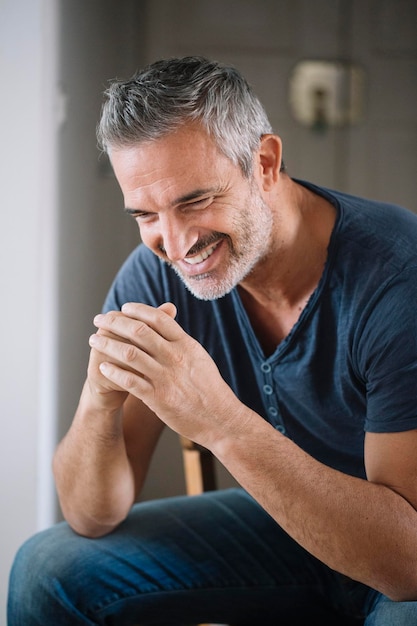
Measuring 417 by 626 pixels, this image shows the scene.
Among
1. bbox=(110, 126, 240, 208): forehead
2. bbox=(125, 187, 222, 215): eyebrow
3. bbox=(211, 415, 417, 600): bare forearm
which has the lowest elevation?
bbox=(211, 415, 417, 600): bare forearm

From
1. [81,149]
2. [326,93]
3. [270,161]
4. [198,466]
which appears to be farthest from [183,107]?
Answer: [326,93]

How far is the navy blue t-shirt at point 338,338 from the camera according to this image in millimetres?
1013

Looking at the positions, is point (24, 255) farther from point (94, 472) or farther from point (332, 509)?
point (332, 509)

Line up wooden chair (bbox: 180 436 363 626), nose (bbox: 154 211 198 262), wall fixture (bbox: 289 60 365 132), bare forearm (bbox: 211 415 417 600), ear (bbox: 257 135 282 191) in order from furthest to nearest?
wall fixture (bbox: 289 60 365 132) < wooden chair (bbox: 180 436 363 626) < ear (bbox: 257 135 282 191) < nose (bbox: 154 211 198 262) < bare forearm (bbox: 211 415 417 600)

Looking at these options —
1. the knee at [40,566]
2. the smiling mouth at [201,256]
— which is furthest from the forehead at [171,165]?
the knee at [40,566]

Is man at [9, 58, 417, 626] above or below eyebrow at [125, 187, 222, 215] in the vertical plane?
below

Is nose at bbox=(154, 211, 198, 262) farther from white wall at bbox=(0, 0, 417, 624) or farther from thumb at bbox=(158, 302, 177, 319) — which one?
white wall at bbox=(0, 0, 417, 624)

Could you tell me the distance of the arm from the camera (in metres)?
0.95

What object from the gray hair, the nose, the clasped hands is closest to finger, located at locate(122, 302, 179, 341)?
the clasped hands

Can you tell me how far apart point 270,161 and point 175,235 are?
0.23 metres

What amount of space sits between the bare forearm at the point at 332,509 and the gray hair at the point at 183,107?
0.42 meters

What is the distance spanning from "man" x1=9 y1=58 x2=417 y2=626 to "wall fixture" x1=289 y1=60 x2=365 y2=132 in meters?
1.37

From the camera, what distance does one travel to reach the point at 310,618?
129 centimetres

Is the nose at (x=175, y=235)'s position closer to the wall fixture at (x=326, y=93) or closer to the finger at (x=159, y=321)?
Result: the finger at (x=159, y=321)
